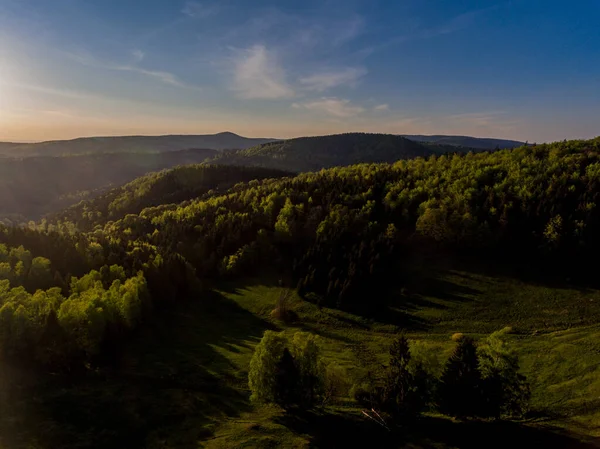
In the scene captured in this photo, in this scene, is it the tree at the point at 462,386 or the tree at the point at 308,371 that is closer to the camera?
the tree at the point at 462,386

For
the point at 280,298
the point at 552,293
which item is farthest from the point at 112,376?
the point at 552,293

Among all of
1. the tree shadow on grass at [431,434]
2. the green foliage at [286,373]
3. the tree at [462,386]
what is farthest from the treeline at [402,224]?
the tree at [462,386]

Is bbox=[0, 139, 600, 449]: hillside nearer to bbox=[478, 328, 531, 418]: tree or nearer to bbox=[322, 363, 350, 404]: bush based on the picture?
bbox=[322, 363, 350, 404]: bush

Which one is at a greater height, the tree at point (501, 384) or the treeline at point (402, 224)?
the treeline at point (402, 224)

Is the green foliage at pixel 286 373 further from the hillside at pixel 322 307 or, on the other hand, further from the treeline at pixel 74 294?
the treeline at pixel 74 294

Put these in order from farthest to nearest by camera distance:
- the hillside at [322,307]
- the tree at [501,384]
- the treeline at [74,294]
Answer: the treeline at [74,294] → the hillside at [322,307] → the tree at [501,384]

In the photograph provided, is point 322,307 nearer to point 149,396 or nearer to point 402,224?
point 402,224

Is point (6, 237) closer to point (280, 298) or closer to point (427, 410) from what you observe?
point (280, 298)
